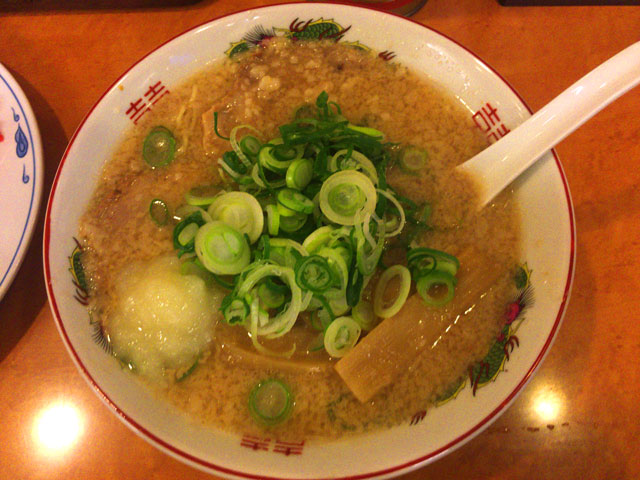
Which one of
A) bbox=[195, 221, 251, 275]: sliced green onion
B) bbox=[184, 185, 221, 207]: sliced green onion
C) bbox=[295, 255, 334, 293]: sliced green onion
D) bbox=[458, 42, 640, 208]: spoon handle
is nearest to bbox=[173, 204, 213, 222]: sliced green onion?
bbox=[184, 185, 221, 207]: sliced green onion

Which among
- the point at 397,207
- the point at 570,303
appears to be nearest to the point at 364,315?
the point at 397,207

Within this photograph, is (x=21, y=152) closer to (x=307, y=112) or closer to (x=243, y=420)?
(x=307, y=112)

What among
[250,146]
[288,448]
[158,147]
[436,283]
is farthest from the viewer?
[158,147]

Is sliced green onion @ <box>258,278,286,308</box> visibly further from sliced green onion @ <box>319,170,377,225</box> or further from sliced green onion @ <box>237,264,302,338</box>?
sliced green onion @ <box>319,170,377,225</box>

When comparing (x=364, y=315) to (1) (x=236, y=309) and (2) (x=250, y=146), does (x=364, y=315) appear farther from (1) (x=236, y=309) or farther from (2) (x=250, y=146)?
(2) (x=250, y=146)

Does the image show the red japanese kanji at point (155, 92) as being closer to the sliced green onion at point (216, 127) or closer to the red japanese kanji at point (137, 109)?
the red japanese kanji at point (137, 109)

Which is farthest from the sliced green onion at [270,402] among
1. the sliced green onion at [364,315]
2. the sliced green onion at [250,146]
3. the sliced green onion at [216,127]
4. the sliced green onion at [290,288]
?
the sliced green onion at [216,127]
